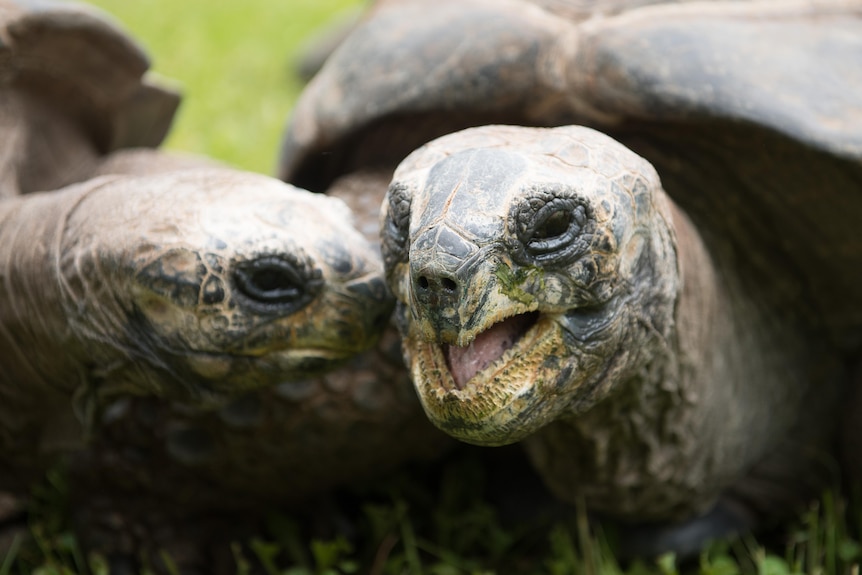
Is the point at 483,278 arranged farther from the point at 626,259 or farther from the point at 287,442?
the point at 287,442

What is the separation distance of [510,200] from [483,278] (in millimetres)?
112

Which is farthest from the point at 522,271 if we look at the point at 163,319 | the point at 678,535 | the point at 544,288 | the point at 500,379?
the point at 678,535

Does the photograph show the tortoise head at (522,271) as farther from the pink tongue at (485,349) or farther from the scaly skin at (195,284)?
the scaly skin at (195,284)

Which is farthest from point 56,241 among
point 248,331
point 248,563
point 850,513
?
point 850,513

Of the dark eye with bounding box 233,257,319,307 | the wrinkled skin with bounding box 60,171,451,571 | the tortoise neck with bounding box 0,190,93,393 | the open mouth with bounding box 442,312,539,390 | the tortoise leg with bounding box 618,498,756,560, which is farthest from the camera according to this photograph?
the tortoise leg with bounding box 618,498,756,560

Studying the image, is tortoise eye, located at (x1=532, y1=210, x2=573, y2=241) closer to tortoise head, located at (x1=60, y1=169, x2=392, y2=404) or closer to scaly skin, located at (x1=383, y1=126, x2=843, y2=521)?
scaly skin, located at (x1=383, y1=126, x2=843, y2=521)

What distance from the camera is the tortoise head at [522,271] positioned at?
1.34 metres

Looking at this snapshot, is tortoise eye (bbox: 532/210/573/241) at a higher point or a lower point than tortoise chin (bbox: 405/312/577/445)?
higher

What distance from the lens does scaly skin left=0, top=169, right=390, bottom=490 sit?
1.59 meters

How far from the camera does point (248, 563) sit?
2.30 meters

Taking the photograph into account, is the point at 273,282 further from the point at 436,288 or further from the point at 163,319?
the point at 436,288

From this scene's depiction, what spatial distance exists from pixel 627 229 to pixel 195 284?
65cm

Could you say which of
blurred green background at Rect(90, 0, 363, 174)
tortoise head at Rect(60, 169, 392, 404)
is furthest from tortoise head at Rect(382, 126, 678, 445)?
blurred green background at Rect(90, 0, 363, 174)

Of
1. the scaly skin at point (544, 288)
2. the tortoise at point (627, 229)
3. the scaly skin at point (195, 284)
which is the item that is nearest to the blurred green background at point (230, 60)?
the tortoise at point (627, 229)
